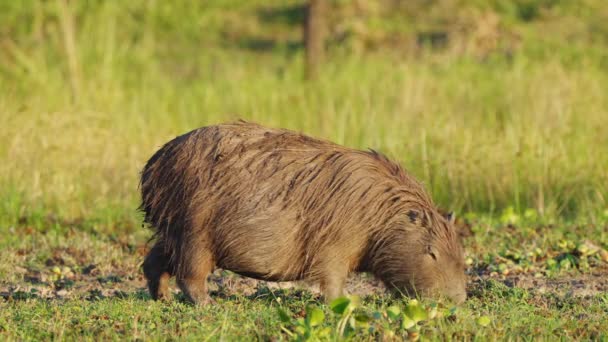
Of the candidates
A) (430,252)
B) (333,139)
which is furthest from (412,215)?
(333,139)

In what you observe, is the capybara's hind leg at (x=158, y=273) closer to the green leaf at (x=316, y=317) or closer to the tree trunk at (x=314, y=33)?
the green leaf at (x=316, y=317)

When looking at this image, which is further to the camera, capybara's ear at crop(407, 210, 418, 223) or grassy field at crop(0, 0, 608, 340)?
capybara's ear at crop(407, 210, 418, 223)

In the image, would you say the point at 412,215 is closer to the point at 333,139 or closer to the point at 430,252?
the point at 430,252

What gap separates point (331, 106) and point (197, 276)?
5302mm

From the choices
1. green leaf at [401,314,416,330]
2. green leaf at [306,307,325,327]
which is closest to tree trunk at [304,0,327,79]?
green leaf at [401,314,416,330]

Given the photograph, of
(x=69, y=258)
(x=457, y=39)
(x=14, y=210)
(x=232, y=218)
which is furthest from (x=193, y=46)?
(x=232, y=218)

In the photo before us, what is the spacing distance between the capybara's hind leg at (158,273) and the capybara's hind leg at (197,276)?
0.28 m

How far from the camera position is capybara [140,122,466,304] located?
4621 mm

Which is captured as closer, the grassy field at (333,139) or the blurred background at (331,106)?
the grassy field at (333,139)

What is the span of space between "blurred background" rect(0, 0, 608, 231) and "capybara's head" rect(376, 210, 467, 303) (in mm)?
2014

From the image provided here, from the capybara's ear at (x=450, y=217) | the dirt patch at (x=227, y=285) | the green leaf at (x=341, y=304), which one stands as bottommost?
the dirt patch at (x=227, y=285)

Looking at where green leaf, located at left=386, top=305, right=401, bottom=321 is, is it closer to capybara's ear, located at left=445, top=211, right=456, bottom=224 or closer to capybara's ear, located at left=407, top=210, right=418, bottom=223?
capybara's ear, located at left=407, top=210, right=418, bottom=223

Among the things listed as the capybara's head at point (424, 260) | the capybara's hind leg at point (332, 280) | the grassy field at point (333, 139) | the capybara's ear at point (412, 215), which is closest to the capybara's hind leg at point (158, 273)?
the grassy field at point (333, 139)

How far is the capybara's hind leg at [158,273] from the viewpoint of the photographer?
5.00 metres
